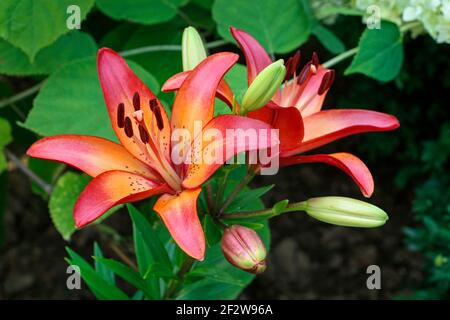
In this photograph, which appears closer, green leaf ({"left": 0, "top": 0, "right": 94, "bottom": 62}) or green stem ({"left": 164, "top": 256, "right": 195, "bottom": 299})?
green stem ({"left": 164, "top": 256, "right": 195, "bottom": 299})

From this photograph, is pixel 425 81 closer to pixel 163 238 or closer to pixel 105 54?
pixel 163 238

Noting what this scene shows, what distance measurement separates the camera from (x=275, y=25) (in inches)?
50.6

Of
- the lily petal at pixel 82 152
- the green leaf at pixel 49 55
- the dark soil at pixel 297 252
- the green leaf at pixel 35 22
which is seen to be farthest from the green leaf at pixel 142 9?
the dark soil at pixel 297 252

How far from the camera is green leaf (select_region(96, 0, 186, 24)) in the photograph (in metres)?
1.30

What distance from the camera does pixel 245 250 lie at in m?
0.77

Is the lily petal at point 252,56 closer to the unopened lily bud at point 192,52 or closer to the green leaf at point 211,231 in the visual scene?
the unopened lily bud at point 192,52

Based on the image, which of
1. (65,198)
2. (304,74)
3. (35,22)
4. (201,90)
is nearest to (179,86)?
(201,90)

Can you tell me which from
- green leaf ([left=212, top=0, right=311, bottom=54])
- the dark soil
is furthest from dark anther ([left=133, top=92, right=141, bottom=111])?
the dark soil

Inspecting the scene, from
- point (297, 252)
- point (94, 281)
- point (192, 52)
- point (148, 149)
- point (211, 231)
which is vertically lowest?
point (297, 252)

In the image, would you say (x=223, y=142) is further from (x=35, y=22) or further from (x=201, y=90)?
(x=35, y=22)

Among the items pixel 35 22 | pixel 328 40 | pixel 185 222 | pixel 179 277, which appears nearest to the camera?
pixel 185 222

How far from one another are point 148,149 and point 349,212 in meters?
0.25

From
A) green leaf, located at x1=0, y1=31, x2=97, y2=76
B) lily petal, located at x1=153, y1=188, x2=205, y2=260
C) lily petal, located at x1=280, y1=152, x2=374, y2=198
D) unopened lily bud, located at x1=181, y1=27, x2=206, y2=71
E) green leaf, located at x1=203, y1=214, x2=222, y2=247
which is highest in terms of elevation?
unopened lily bud, located at x1=181, y1=27, x2=206, y2=71

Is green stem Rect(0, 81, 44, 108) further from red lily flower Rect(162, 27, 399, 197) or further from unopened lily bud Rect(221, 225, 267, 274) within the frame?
unopened lily bud Rect(221, 225, 267, 274)
